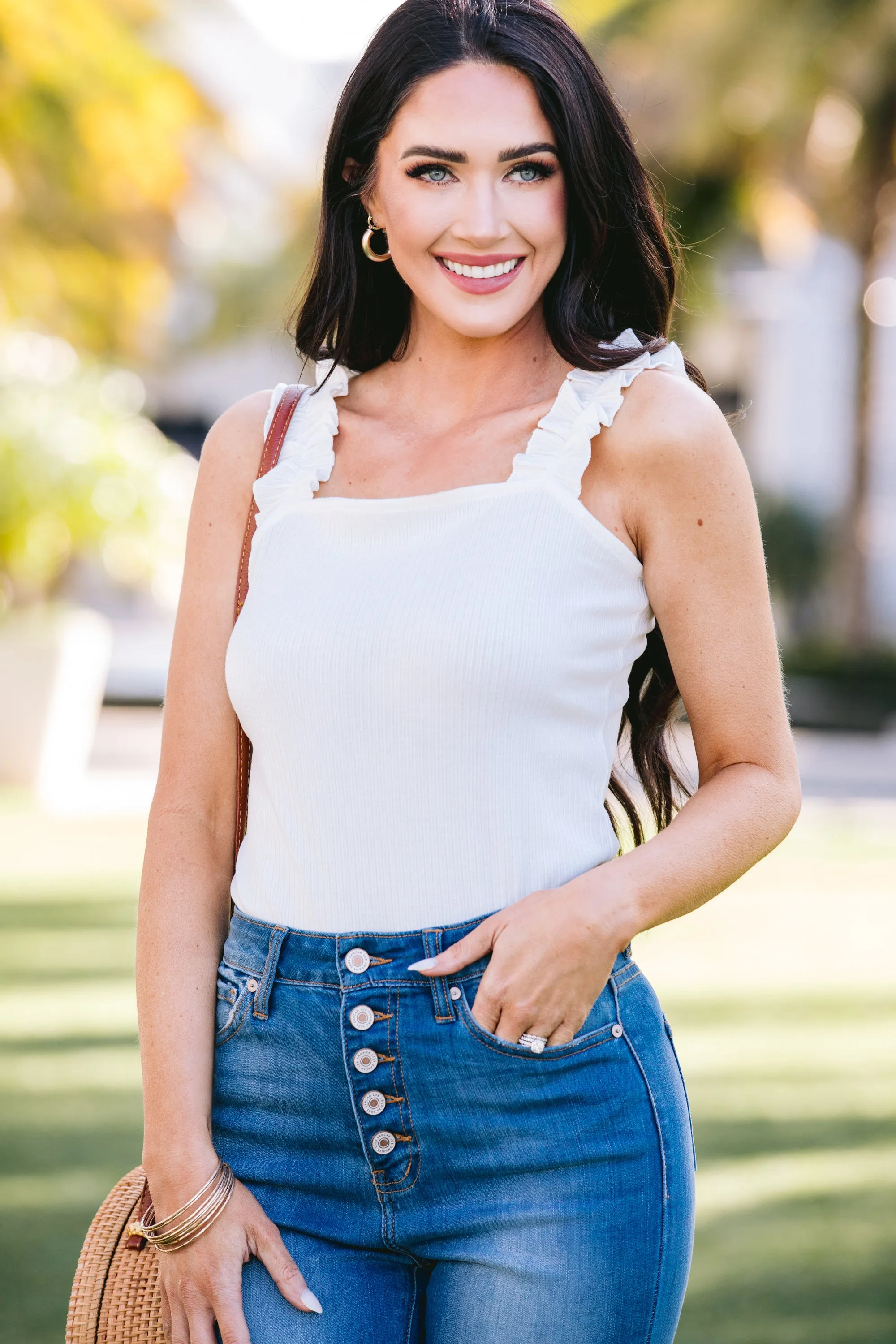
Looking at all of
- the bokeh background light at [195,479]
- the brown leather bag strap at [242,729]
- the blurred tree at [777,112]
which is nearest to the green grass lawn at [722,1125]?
the bokeh background light at [195,479]

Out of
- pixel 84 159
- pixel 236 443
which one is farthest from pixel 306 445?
pixel 84 159

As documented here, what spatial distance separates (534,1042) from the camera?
1895 millimetres

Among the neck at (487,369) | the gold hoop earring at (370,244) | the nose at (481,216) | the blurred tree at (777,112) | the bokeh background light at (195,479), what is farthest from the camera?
the blurred tree at (777,112)

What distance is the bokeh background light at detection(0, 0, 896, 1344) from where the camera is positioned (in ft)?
15.4

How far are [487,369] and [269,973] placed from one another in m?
0.87

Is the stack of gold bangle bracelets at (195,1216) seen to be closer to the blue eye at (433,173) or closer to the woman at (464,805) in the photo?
the woman at (464,805)

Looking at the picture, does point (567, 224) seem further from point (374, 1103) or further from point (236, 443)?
point (374, 1103)

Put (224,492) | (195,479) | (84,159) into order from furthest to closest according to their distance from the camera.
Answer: (84,159) → (195,479) → (224,492)

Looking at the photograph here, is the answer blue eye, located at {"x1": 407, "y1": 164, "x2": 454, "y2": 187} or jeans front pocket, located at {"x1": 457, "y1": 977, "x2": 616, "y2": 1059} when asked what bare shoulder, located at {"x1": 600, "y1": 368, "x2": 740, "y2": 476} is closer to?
blue eye, located at {"x1": 407, "y1": 164, "x2": 454, "y2": 187}

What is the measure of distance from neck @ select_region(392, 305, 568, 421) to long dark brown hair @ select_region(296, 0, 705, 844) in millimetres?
40

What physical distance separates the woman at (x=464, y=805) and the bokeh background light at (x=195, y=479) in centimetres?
57

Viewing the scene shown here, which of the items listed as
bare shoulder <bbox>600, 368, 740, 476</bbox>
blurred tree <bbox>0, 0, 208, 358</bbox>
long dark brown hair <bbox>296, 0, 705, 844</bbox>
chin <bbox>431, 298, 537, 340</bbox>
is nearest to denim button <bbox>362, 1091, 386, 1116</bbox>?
long dark brown hair <bbox>296, 0, 705, 844</bbox>

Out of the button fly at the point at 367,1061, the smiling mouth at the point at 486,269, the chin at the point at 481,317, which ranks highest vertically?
the smiling mouth at the point at 486,269

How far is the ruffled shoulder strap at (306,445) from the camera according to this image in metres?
2.17
